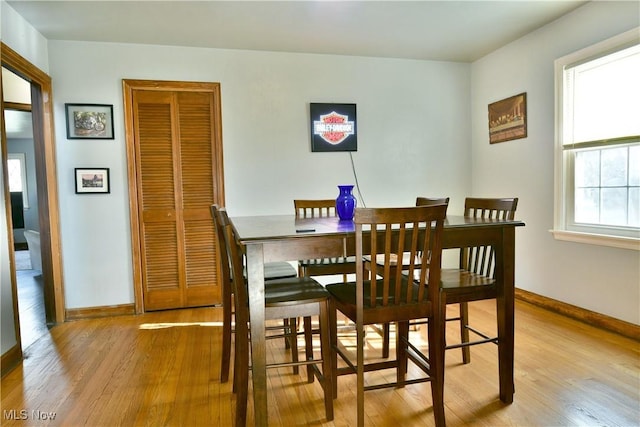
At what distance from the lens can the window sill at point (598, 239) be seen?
9.12 feet

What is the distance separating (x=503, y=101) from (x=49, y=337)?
14.8ft

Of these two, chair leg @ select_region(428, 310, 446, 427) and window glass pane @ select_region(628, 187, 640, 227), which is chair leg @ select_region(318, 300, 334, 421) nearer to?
chair leg @ select_region(428, 310, 446, 427)

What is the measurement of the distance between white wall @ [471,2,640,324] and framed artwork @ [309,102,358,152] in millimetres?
1431

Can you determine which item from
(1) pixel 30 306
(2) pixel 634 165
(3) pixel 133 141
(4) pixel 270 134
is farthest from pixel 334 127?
(1) pixel 30 306

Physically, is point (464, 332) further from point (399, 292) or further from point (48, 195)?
point (48, 195)

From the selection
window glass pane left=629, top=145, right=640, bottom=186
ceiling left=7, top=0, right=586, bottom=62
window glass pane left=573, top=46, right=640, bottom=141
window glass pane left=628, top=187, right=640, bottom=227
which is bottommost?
window glass pane left=628, top=187, right=640, bottom=227

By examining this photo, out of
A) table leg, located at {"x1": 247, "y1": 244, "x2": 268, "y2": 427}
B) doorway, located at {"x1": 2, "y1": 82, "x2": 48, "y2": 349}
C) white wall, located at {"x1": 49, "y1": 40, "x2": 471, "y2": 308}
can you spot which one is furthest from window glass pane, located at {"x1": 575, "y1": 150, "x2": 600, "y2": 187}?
doorway, located at {"x1": 2, "y1": 82, "x2": 48, "y2": 349}

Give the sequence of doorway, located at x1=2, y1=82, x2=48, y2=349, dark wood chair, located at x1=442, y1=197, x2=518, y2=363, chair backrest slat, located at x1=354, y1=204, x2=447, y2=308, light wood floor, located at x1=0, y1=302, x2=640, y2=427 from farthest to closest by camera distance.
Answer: doorway, located at x1=2, y1=82, x2=48, y2=349 < dark wood chair, located at x1=442, y1=197, x2=518, y2=363 < light wood floor, located at x1=0, y1=302, x2=640, y2=427 < chair backrest slat, located at x1=354, y1=204, x2=447, y2=308

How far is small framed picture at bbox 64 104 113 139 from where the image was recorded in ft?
11.7

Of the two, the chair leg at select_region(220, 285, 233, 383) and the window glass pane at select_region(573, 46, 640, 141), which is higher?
the window glass pane at select_region(573, 46, 640, 141)

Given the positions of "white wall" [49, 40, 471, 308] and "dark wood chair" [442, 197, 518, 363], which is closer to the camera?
"dark wood chair" [442, 197, 518, 363]

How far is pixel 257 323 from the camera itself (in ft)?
5.62

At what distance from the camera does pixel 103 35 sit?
3434mm

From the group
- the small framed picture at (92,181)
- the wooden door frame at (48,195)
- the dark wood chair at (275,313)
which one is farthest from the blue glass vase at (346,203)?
the wooden door frame at (48,195)
